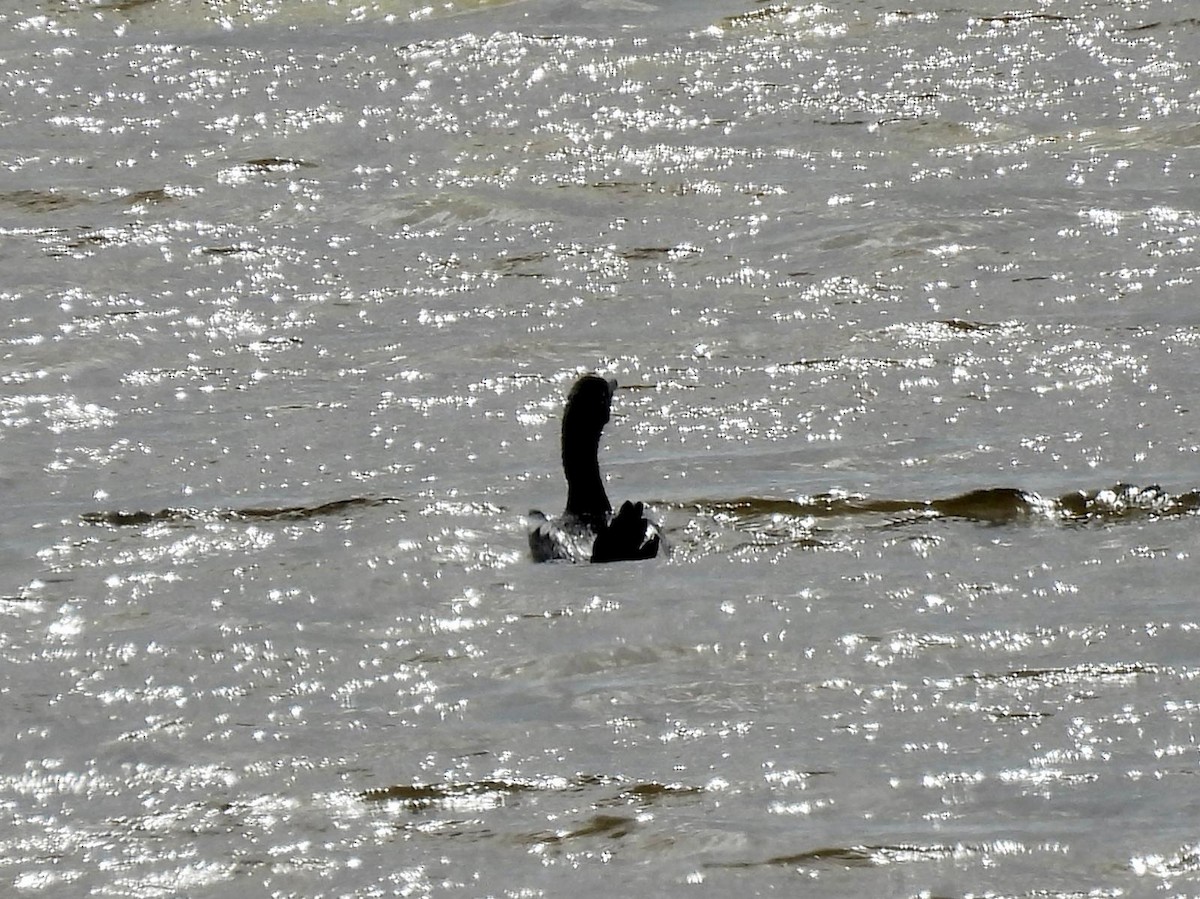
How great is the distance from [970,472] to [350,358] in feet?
7.80

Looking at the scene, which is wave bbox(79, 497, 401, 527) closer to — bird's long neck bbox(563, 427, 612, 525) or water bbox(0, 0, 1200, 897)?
water bbox(0, 0, 1200, 897)

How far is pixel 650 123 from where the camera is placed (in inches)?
390

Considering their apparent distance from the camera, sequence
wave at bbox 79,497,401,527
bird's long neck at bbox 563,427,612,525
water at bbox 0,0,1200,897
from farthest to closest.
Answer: wave at bbox 79,497,401,527 < bird's long neck at bbox 563,427,612,525 < water at bbox 0,0,1200,897

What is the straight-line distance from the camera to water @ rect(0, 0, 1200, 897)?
3.91 metres

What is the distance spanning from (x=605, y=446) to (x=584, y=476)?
86 cm

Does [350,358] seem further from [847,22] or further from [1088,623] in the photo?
[847,22]

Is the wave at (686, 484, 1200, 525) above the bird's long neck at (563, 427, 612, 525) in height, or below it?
below

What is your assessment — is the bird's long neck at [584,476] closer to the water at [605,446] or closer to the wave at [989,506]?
the water at [605,446]

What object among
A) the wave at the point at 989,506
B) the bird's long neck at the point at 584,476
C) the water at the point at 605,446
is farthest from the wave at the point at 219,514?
the wave at the point at 989,506

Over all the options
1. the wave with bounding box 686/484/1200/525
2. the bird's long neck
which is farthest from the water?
the bird's long neck

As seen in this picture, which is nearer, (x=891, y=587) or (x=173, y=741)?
(x=173, y=741)

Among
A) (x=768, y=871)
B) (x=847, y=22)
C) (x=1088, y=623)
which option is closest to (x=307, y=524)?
(x=1088, y=623)

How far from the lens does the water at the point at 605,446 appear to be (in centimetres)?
391

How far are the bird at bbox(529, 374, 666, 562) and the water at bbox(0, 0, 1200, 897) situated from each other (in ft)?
0.28
